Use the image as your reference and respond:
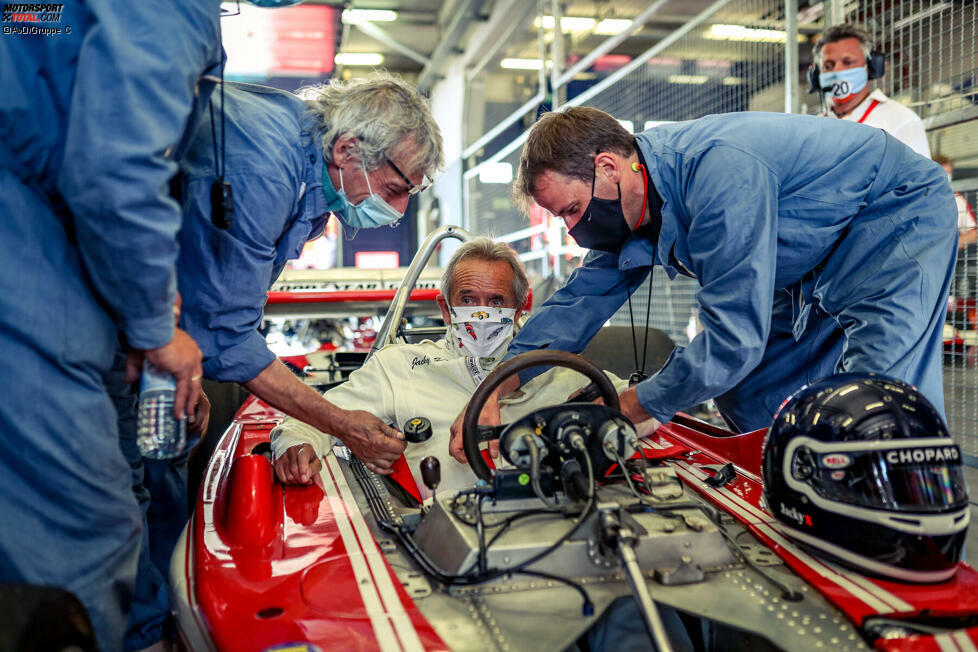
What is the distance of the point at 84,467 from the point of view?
1.40 metres

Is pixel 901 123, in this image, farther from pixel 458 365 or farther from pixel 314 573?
pixel 314 573

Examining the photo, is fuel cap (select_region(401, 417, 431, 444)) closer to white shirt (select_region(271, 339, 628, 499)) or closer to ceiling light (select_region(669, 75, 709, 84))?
white shirt (select_region(271, 339, 628, 499))

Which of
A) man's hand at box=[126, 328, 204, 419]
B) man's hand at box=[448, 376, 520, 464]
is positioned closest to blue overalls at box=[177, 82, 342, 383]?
man's hand at box=[126, 328, 204, 419]

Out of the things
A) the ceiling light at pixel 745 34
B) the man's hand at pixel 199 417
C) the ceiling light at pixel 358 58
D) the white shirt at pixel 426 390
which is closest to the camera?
the man's hand at pixel 199 417

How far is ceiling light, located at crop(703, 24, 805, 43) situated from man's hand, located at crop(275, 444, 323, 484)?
12.7 feet

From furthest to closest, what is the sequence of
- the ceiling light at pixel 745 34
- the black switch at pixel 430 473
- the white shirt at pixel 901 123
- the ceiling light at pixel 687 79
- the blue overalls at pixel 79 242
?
the ceiling light at pixel 687 79
the ceiling light at pixel 745 34
the white shirt at pixel 901 123
the black switch at pixel 430 473
the blue overalls at pixel 79 242

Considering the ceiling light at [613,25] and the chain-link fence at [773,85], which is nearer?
the chain-link fence at [773,85]

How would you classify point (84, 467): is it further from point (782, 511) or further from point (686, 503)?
point (782, 511)

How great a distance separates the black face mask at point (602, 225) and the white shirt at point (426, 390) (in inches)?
21.4

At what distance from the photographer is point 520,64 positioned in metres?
11.5

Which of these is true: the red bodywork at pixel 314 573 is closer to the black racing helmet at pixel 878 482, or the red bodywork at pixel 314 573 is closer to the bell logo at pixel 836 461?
the black racing helmet at pixel 878 482

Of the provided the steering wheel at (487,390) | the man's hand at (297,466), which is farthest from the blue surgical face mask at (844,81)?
the man's hand at (297,466)

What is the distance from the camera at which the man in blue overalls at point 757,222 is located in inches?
74.9
